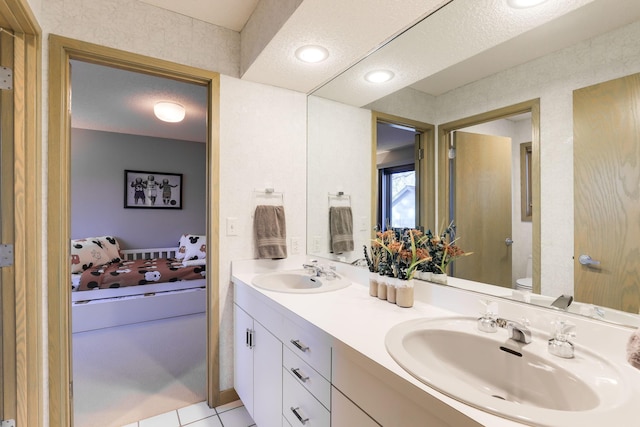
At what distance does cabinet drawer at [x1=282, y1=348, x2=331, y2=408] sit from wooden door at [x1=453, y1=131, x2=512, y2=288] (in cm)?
70

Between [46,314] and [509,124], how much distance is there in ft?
7.15

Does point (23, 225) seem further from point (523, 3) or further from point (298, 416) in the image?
point (523, 3)

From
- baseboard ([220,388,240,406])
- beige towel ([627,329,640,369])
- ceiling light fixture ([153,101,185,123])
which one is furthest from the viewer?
ceiling light fixture ([153,101,185,123])

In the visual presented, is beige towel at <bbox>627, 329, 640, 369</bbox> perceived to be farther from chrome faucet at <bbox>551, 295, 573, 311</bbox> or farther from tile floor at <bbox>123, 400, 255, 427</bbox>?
tile floor at <bbox>123, 400, 255, 427</bbox>

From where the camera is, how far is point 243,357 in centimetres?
177

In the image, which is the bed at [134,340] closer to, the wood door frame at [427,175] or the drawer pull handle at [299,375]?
the drawer pull handle at [299,375]

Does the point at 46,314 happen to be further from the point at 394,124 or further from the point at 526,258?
the point at 526,258

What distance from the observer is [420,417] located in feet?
2.30

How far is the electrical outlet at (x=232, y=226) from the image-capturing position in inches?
75.6

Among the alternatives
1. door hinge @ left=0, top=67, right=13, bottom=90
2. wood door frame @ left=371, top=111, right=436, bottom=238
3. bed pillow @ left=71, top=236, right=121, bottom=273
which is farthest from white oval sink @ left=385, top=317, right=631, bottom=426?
bed pillow @ left=71, top=236, right=121, bottom=273

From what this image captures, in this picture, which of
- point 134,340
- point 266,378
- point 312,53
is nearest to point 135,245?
point 134,340

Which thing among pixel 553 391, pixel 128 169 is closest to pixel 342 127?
pixel 553 391

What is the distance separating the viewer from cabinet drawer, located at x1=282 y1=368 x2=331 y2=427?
107 centimetres

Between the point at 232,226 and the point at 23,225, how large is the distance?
95 centimetres
